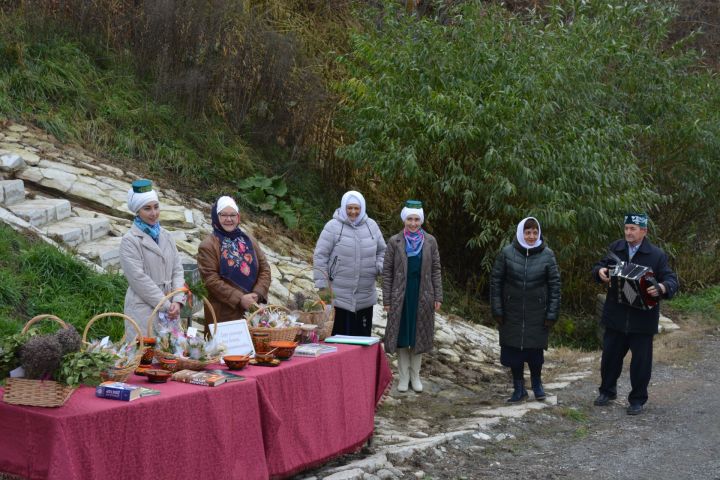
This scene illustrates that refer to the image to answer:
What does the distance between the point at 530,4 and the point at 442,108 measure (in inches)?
407

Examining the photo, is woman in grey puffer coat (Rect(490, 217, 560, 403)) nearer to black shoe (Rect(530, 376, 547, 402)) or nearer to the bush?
black shoe (Rect(530, 376, 547, 402))

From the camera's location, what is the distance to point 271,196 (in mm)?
12570

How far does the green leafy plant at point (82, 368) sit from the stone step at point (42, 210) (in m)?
5.16

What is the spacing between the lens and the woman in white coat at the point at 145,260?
5852 millimetres

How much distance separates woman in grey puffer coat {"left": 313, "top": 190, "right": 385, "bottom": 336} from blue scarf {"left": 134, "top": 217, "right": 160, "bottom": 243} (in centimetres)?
206

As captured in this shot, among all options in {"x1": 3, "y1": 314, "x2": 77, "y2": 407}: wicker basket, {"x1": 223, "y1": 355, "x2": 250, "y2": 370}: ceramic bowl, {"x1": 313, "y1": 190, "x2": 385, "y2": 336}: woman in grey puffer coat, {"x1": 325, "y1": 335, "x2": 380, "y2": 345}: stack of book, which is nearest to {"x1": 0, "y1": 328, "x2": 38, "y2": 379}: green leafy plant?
{"x1": 3, "y1": 314, "x2": 77, "y2": 407}: wicker basket

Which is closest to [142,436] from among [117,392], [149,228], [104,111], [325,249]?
[117,392]

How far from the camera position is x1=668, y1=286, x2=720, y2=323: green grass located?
1443 centimetres

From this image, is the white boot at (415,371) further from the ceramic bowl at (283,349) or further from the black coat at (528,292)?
the ceramic bowl at (283,349)

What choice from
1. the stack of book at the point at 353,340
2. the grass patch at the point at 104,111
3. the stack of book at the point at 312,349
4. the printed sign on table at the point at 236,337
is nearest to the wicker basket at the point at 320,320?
the stack of book at the point at 353,340

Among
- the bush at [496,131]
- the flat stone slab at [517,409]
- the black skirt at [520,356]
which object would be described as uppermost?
the bush at [496,131]

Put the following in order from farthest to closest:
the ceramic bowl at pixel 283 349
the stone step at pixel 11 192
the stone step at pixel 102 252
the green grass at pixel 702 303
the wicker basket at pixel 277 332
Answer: the green grass at pixel 702 303
the stone step at pixel 11 192
the stone step at pixel 102 252
the wicker basket at pixel 277 332
the ceramic bowl at pixel 283 349

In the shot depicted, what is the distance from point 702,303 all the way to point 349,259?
Answer: 353 inches

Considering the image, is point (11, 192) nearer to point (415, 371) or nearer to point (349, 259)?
point (349, 259)
